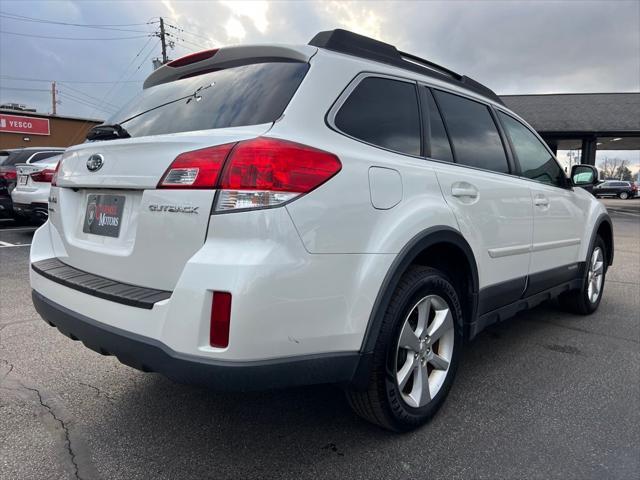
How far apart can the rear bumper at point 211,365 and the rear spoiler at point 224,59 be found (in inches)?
51.7

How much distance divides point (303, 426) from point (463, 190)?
153 cm

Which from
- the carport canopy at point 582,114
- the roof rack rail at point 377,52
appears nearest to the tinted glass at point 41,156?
the roof rack rail at point 377,52

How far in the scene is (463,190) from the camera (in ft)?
8.90

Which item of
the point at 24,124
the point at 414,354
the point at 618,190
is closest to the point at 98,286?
the point at 414,354

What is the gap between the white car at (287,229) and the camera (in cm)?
178

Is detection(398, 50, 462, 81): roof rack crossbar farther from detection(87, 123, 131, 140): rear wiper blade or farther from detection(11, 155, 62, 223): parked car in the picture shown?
detection(11, 155, 62, 223): parked car

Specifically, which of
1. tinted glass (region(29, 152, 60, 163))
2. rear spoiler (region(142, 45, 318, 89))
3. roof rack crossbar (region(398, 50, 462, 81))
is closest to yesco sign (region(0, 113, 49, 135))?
tinted glass (region(29, 152, 60, 163))

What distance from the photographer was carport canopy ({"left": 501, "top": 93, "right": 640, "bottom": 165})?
2452 cm

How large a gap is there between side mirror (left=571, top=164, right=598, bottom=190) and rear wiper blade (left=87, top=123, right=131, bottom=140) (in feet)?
12.0

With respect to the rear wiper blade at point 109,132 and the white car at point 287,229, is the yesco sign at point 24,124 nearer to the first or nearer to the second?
the white car at point 287,229

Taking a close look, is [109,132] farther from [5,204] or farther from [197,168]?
[5,204]

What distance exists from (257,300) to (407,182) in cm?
98

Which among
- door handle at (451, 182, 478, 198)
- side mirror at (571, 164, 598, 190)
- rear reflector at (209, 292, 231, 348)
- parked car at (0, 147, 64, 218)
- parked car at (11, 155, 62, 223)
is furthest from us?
parked car at (0, 147, 64, 218)

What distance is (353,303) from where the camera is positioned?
2.00m
